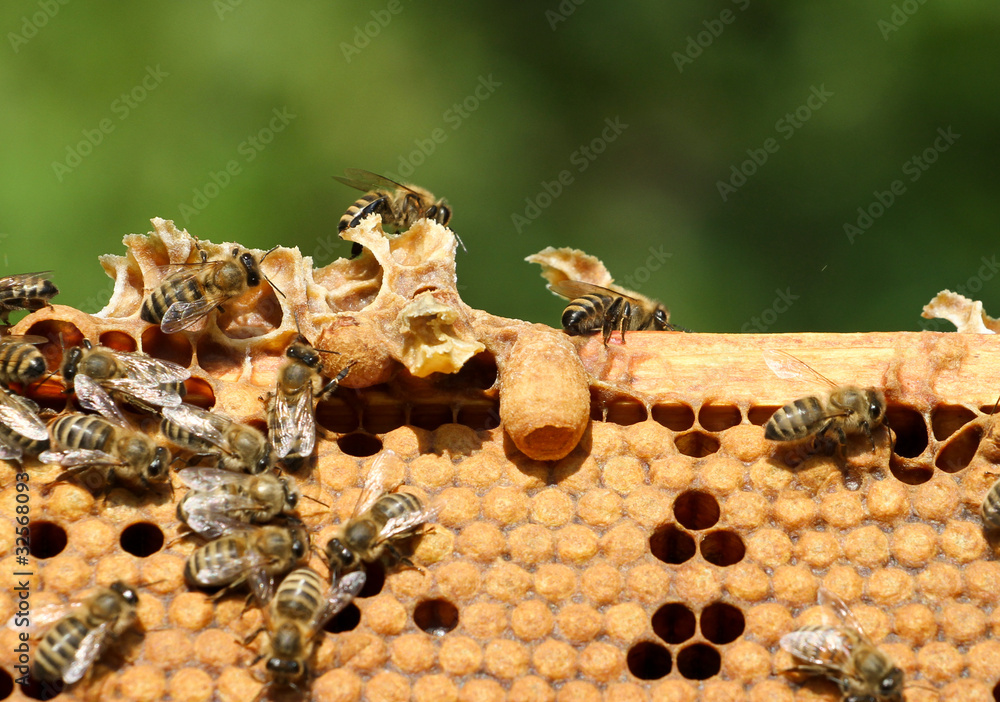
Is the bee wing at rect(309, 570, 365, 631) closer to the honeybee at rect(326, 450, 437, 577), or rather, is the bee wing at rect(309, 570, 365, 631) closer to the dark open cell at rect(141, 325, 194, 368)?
the honeybee at rect(326, 450, 437, 577)

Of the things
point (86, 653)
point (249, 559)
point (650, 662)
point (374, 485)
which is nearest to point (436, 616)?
point (374, 485)

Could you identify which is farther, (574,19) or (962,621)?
(574,19)

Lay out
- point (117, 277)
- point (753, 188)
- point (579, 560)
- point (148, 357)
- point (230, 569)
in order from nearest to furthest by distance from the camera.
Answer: point (230, 569) → point (579, 560) → point (148, 357) → point (117, 277) → point (753, 188)

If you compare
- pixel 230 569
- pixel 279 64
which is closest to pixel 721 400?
pixel 230 569

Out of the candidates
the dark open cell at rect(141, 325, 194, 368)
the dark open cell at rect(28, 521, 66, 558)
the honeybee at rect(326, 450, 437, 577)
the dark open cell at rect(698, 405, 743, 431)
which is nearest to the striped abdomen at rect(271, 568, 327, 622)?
the honeybee at rect(326, 450, 437, 577)

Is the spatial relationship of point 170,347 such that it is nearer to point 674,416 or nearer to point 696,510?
point 674,416

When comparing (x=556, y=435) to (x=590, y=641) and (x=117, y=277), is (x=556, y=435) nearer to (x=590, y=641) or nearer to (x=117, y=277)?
(x=590, y=641)
